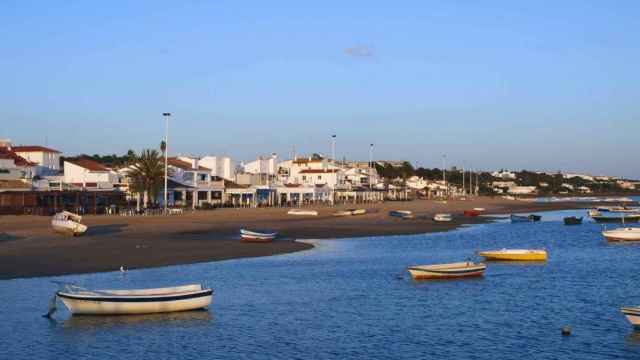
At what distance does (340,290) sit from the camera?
3697cm

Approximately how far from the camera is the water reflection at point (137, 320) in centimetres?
2877

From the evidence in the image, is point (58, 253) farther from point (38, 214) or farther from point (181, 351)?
point (38, 214)

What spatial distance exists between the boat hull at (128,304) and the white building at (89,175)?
66.5 m

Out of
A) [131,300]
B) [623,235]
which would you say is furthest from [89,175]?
[131,300]

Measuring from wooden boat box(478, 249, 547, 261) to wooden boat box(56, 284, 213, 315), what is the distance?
2541cm

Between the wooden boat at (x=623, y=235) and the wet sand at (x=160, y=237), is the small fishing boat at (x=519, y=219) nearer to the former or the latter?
the wet sand at (x=160, y=237)

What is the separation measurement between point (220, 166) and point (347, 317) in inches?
3911

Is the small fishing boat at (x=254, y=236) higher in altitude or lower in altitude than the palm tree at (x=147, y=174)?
lower

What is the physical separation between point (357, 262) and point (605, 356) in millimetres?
24989

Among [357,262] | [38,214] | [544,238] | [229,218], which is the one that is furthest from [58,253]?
[544,238]

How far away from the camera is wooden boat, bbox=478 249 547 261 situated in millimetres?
50844

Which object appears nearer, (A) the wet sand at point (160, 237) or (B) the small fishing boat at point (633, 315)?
(B) the small fishing boat at point (633, 315)

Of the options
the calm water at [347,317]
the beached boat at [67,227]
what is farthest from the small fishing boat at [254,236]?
the beached boat at [67,227]

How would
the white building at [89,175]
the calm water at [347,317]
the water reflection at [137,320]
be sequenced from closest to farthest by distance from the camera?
the calm water at [347,317] < the water reflection at [137,320] < the white building at [89,175]
